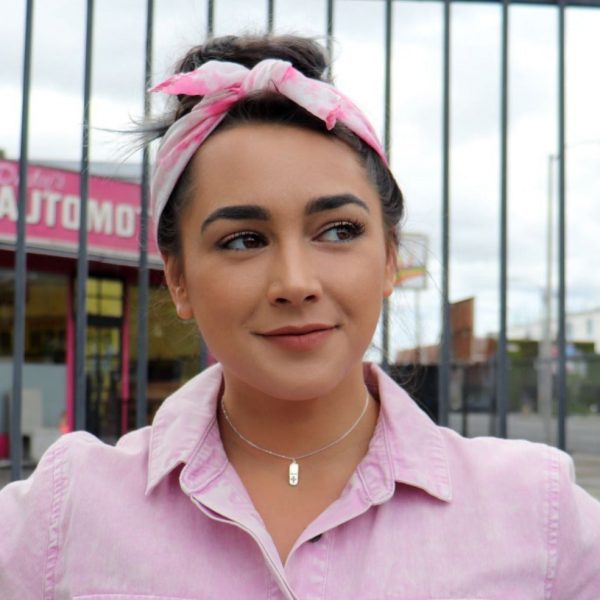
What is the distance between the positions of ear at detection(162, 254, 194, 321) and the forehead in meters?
0.15

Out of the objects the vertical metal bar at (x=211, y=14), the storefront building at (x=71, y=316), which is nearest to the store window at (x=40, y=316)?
the storefront building at (x=71, y=316)

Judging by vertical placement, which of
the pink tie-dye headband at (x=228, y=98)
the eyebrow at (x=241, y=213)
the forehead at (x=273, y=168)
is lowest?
the eyebrow at (x=241, y=213)

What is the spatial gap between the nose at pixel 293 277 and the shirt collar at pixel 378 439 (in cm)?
30

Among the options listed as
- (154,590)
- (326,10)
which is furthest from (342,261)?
(326,10)

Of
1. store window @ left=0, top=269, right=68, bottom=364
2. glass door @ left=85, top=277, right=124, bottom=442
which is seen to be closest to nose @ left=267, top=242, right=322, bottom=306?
glass door @ left=85, top=277, right=124, bottom=442

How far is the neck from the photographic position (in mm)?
1444

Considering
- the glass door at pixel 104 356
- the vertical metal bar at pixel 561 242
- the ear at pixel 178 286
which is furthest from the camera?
the glass door at pixel 104 356

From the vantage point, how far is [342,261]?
134 cm

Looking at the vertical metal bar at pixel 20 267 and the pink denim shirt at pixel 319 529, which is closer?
the pink denim shirt at pixel 319 529

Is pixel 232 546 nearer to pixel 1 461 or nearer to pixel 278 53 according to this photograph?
pixel 278 53

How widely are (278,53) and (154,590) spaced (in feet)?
2.81

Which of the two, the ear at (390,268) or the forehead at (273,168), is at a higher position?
the forehead at (273,168)

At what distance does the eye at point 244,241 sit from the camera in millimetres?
1348

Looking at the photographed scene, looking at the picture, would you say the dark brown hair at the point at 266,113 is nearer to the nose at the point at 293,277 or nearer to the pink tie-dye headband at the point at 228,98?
the pink tie-dye headband at the point at 228,98
